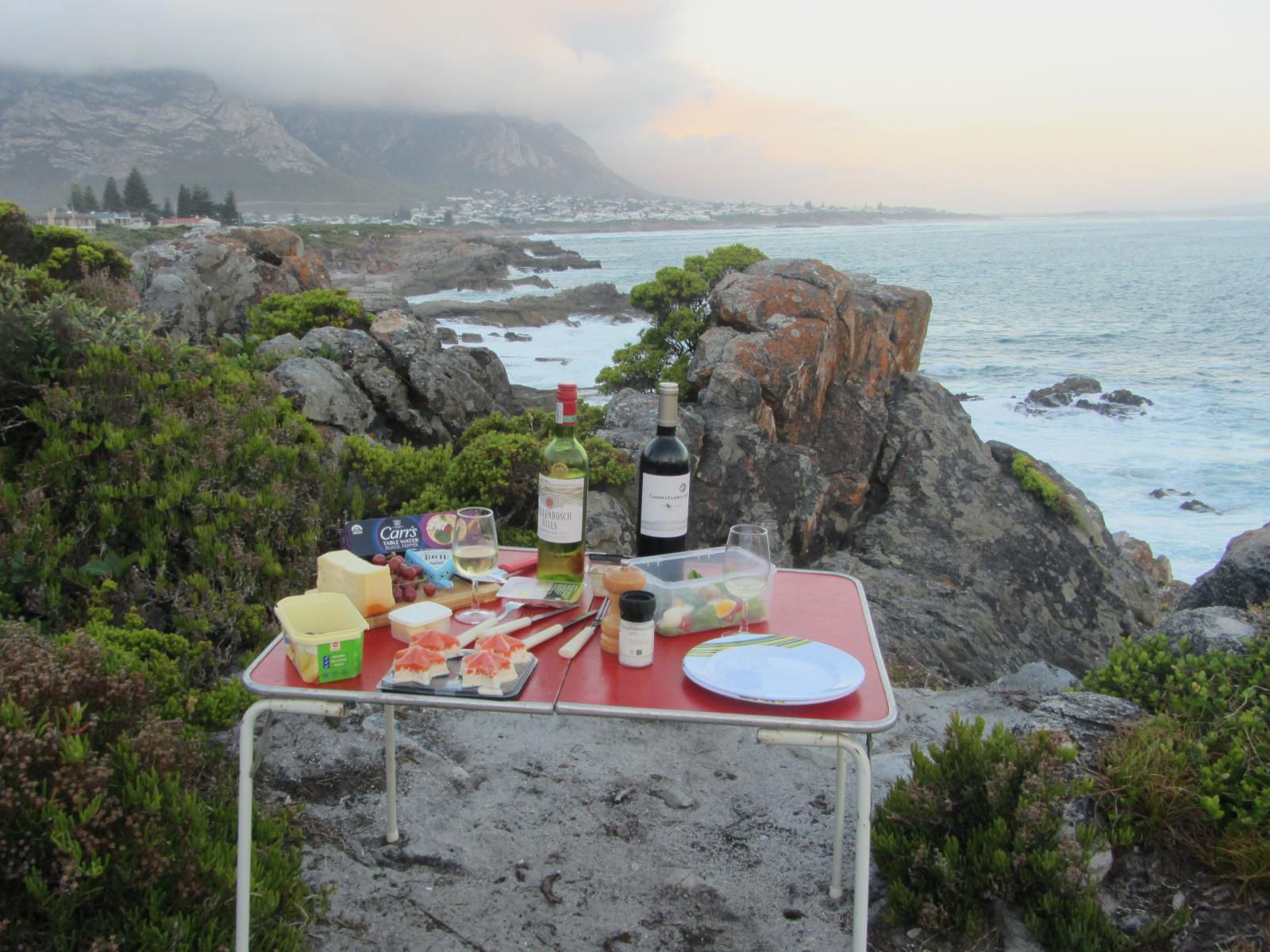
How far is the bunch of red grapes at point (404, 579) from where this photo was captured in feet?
9.44

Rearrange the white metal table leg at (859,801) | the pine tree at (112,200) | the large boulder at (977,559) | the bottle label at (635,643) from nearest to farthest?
A: the white metal table leg at (859,801), the bottle label at (635,643), the large boulder at (977,559), the pine tree at (112,200)

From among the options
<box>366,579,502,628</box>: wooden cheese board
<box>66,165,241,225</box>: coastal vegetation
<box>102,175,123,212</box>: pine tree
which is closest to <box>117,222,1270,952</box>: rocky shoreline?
<box>366,579,502,628</box>: wooden cheese board

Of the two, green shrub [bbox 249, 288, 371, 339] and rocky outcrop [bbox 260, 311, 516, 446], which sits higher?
green shrub [bbox 249, 288, 371, 339]

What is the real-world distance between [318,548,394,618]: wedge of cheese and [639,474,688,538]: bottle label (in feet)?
2.75

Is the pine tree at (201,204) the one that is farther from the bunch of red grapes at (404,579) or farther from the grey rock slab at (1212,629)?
the grey rock slab at (1212,629)

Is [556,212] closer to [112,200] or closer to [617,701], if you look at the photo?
[112,200]

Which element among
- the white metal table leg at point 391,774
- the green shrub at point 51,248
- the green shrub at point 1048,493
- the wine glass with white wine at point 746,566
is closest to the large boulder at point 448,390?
the green shrub at point 51,248

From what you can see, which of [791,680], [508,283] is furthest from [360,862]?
[508,283]

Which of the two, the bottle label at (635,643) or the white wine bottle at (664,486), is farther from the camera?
the white wine bottle at (664,486)

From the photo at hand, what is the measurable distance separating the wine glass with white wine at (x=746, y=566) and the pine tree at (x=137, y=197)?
8244cm

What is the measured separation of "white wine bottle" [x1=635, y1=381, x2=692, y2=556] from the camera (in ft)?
9.66

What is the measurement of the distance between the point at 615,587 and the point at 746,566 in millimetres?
406

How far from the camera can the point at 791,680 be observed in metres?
2.35

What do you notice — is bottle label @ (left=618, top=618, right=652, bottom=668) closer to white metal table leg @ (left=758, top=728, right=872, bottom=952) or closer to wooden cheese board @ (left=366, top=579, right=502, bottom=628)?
white metal table leg @ (left=758, top=728, right=872, bottom=952)
